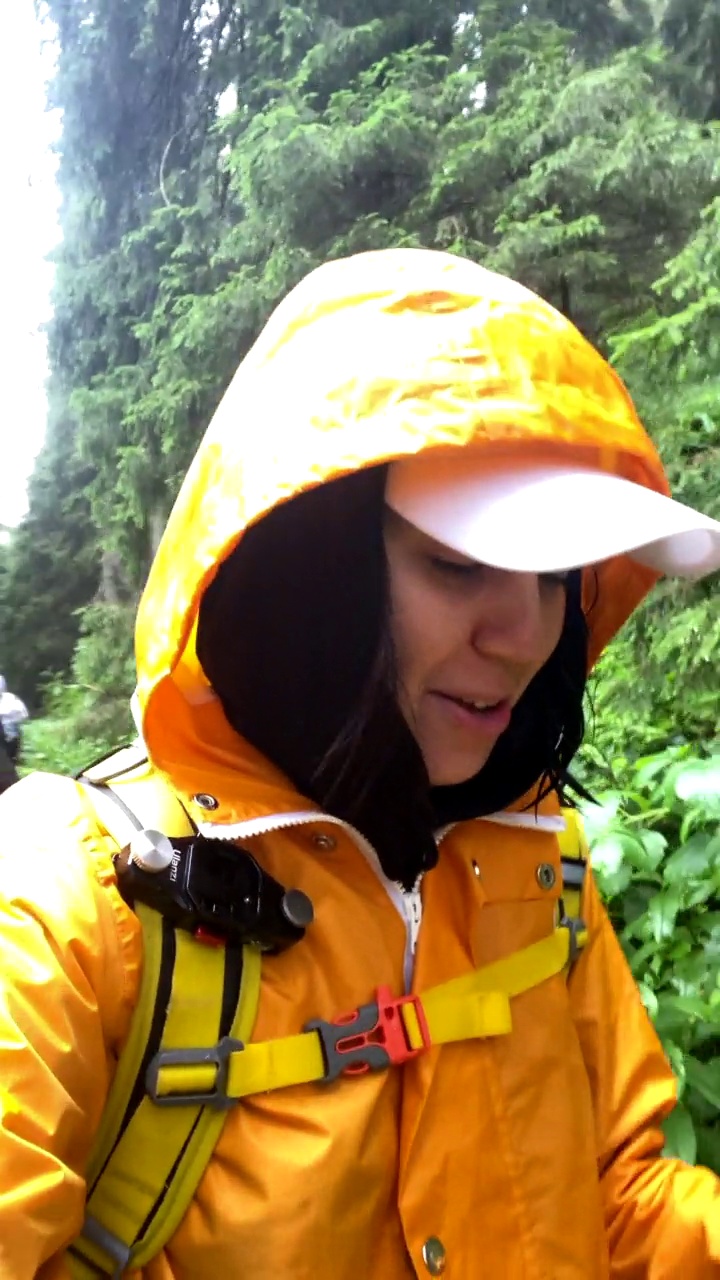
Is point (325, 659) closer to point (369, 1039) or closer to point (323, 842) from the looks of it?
point (323, 842)

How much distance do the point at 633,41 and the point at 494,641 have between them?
166 inches

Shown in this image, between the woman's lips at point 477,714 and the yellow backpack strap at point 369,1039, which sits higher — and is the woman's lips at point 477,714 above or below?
above

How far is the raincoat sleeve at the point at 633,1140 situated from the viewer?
4.00 feet

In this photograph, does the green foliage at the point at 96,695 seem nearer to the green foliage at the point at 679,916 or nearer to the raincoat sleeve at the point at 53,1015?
the green foliage at the point at 679,916

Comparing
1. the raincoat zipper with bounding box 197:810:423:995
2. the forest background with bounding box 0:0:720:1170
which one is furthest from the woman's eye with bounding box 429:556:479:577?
the forest background with bounding box 0:0:720:1170

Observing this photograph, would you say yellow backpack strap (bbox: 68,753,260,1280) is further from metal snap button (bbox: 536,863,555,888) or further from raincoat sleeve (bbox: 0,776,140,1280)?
metal snap button (bbox: 536,863,555,888)

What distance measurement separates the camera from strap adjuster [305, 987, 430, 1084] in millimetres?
989

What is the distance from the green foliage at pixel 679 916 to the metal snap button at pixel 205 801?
38.7 inches

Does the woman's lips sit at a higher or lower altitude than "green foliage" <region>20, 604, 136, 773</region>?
higher

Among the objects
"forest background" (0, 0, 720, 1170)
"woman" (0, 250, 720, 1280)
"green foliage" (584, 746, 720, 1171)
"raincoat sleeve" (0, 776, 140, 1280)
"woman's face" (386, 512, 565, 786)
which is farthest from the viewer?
"forest background" (0, 0, 720, 1170)

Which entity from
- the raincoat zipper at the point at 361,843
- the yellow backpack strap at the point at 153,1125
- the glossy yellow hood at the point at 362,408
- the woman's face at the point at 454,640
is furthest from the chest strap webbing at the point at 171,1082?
the woman's face at the point at 454,640

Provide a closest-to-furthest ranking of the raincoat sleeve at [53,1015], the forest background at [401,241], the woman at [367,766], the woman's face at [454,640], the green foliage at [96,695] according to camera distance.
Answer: the raincoat sleeve at [53,1015]
the woman at [367,766]
the woman's face at [454,640]
the forest background at [401,241]
the green foliage at [96,695]

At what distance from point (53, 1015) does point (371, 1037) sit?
372 millimetres

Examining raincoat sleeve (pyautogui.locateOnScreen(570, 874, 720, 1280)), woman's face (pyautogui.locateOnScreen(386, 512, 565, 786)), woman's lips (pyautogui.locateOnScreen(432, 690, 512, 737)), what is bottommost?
raincoat sleeve (pyautogui.locateOnScreen(570, 874, 720, 1280))
